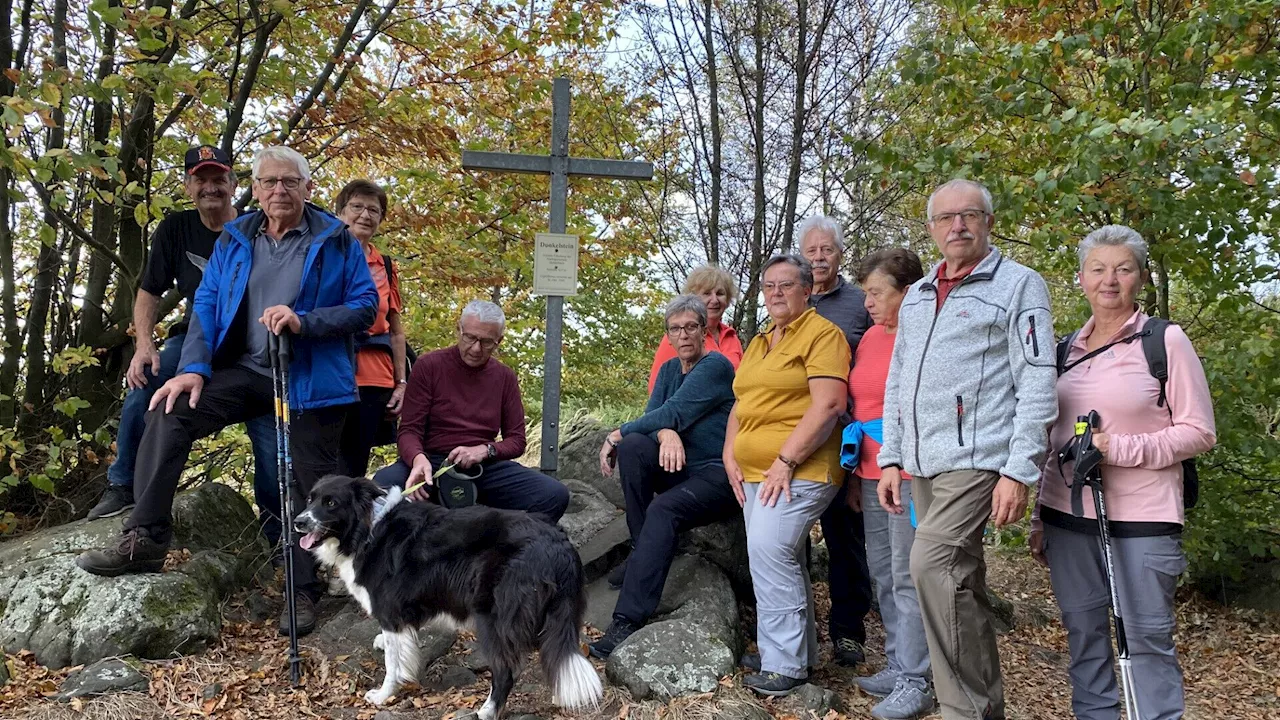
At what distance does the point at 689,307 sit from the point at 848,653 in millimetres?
1983

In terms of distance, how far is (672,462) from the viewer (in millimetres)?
4223

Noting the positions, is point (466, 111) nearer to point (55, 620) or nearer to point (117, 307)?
point (117, 307)

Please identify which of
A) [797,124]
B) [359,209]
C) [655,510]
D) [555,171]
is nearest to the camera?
[655,510]

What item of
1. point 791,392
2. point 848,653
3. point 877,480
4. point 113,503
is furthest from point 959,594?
point 113,503

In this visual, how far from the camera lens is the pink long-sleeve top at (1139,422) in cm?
283

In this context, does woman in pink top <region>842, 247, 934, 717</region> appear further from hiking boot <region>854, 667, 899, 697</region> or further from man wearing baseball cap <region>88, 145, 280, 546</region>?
man wearing baseball cap <region>88, 145, 280, 546</region>

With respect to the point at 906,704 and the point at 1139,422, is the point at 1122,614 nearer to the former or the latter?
the point at 1139,422

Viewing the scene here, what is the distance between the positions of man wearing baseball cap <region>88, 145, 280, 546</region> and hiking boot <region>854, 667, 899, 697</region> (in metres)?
3.21

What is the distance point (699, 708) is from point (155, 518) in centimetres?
269

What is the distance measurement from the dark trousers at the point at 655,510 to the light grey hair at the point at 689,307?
68cm

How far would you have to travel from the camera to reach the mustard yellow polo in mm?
3729

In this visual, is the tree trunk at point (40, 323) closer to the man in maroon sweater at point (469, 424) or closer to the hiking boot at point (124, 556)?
the hiking boot at point (124, 556)

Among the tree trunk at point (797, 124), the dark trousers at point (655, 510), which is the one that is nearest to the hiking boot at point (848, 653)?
the dark trousers at point (655, 510)

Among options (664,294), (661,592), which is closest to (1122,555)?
(661,592)
